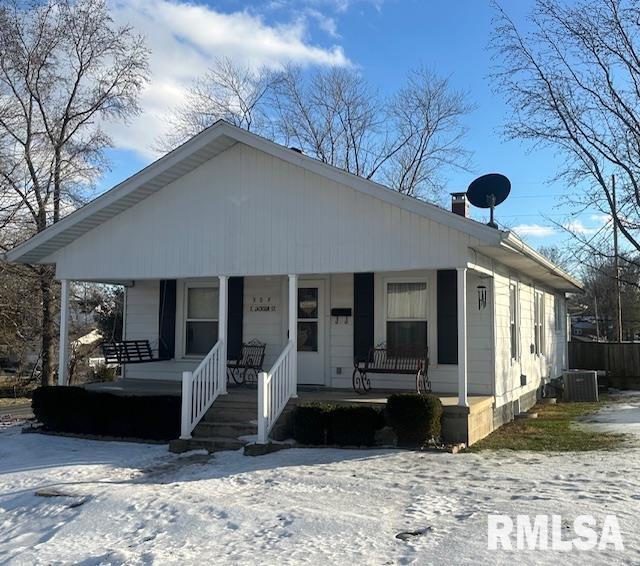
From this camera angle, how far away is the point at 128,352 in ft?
41.9

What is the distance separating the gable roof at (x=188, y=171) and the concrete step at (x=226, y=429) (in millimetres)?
3947

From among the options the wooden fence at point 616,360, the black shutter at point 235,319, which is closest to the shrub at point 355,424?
the black shutter at point 235,319

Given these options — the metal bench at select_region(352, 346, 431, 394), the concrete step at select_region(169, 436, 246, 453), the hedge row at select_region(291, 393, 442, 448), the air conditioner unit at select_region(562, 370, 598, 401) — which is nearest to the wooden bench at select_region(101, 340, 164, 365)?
the concrete step at select_region(169, 436, 246, 453)

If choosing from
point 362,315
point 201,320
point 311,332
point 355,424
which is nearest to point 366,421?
point 355,424

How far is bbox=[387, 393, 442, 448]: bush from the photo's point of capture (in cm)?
845

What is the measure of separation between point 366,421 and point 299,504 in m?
2.78

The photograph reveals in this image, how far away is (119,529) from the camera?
5.68 m

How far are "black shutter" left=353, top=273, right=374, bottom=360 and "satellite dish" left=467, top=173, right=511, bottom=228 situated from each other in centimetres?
229

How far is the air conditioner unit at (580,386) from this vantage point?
1655 centimetres

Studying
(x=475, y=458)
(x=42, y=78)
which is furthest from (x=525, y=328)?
(x=42, y=78)

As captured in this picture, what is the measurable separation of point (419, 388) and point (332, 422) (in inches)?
94.8

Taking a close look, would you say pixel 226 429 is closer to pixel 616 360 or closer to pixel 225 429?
pixel 225 429

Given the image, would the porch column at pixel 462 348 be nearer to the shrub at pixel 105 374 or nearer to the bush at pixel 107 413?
the bush at pixel 107 413

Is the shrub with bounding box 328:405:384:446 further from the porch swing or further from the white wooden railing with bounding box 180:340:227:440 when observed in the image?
the porch swing
